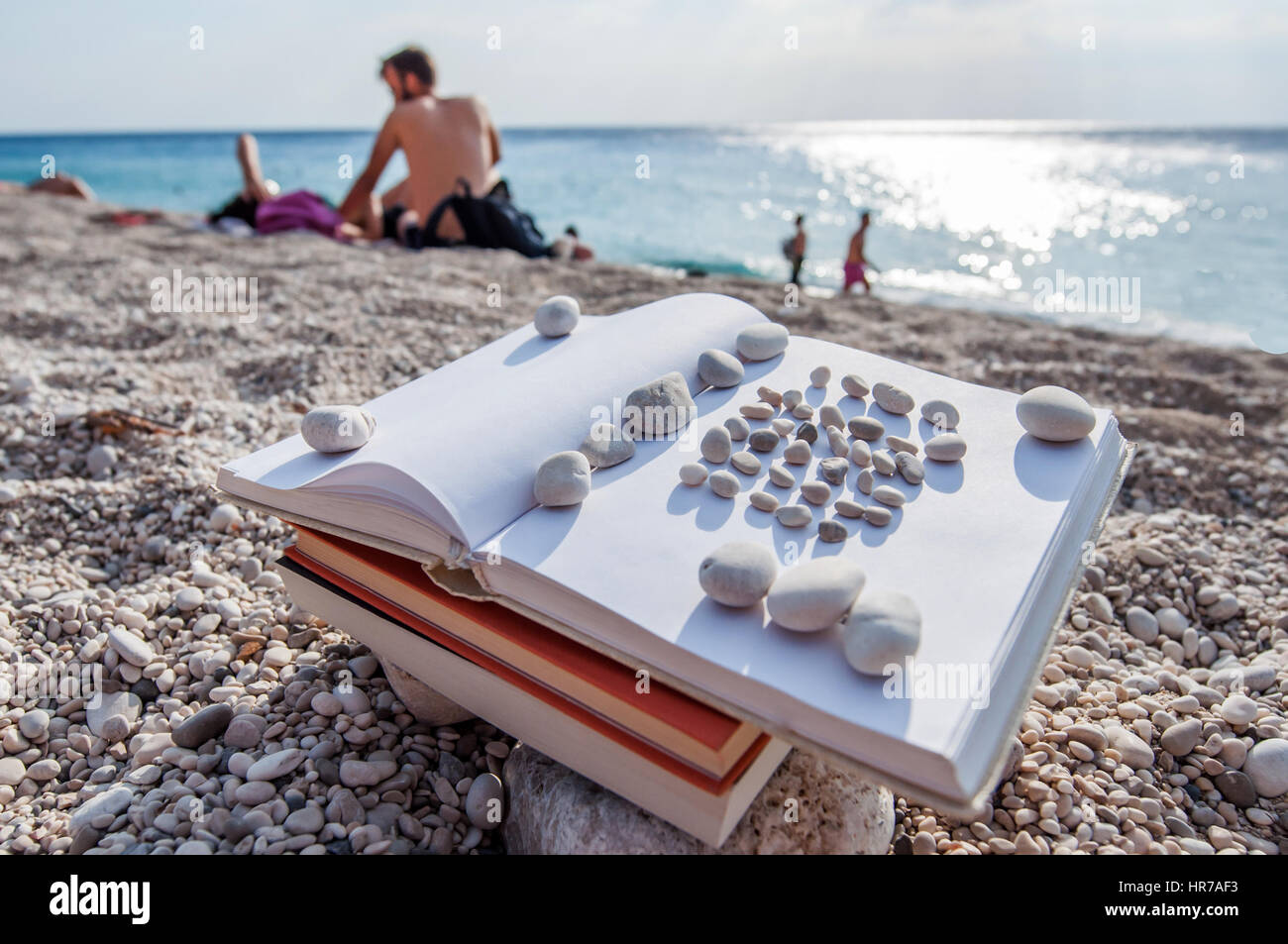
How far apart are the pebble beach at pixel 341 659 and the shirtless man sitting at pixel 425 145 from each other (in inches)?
108

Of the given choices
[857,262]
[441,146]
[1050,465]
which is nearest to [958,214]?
[857,262]

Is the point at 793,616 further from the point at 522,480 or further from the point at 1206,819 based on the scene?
the point at 1206,819

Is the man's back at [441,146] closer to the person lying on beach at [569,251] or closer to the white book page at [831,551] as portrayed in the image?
the person lying on beach at [569,251]

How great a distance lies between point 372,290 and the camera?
3766mm

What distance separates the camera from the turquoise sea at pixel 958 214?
24.0 feet

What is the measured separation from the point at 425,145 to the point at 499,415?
5017 mm

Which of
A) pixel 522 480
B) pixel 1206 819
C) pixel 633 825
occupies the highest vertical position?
pixel 522 480

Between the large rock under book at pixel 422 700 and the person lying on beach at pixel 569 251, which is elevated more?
the person lying on beach at pixel 569 251

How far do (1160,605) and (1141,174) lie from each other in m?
22.5

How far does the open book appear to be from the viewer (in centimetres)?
82

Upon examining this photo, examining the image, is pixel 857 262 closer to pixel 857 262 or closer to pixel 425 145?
pixel 857 262

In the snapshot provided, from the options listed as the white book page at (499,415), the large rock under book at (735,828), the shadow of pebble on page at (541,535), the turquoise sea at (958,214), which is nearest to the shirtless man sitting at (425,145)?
the turquoise sea at (958,214)

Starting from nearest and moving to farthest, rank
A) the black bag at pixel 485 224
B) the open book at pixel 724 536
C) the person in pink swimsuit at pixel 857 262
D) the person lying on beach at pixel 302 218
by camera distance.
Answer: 1. the open book at pixel 724 536
2. the black bag at pixel 485 224
3. the person lying on beach at pixel 302 218
4. the person in pink swimsuit at pixel 857 262
